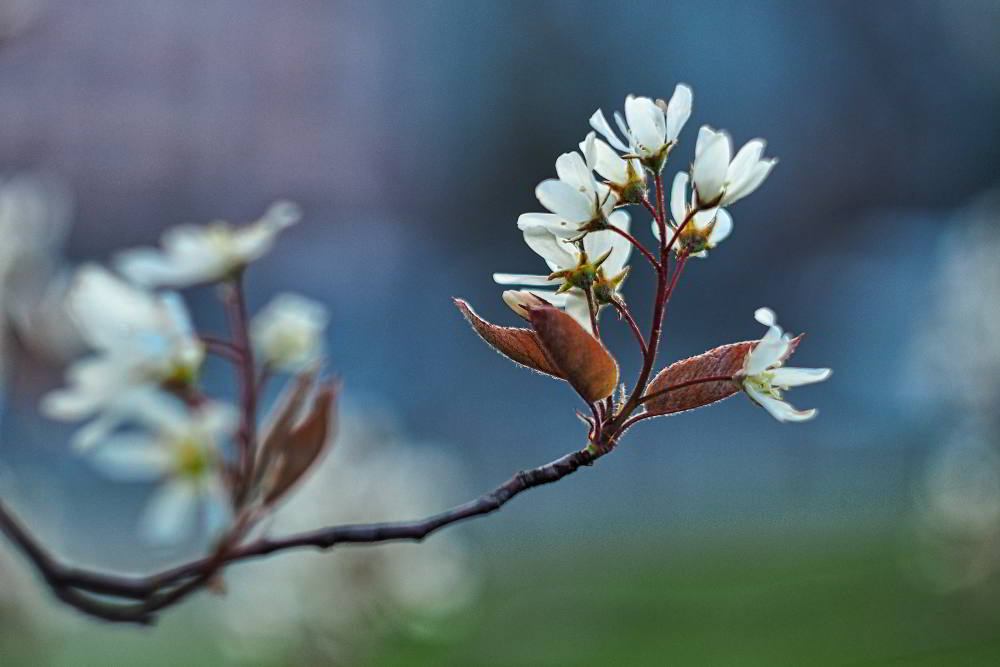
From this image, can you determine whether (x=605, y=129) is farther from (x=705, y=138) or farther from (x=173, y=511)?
(x=173, y=511)

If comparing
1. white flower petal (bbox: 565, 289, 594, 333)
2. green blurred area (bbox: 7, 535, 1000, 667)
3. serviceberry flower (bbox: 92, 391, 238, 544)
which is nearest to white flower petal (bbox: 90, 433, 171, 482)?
serviceberry flower (bbox: 92, 391, 238, 544)

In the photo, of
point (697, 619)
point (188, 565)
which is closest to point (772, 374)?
point (188, 565)

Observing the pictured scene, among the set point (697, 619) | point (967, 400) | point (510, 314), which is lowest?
point (510, 314)

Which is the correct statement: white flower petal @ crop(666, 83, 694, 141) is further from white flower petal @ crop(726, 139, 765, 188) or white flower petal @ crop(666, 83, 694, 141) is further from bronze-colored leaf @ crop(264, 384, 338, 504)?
bronze-colored leaf @ crop(264, 384, 338, 504)

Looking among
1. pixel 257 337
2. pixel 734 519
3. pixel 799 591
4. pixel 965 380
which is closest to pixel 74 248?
pixel 734 519

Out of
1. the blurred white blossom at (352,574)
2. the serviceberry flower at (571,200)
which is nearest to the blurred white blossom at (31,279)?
the serviceberry flower at (571,200)

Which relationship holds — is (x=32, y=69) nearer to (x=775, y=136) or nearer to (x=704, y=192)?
(x=775, y=136)
